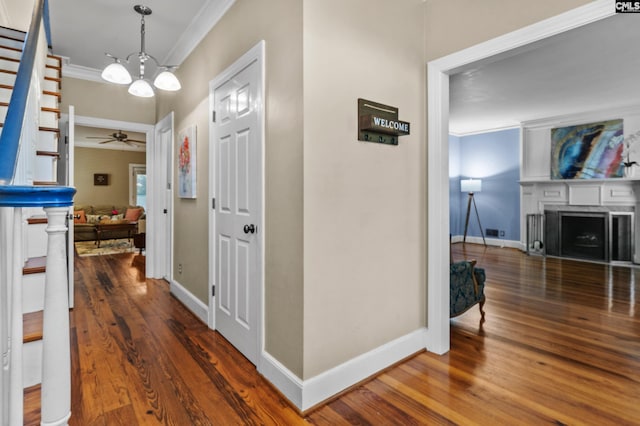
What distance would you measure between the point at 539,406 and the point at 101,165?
10.8 meters

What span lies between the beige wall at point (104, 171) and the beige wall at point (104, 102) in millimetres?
5543

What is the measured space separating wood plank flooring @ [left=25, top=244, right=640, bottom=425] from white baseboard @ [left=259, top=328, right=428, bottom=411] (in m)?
0.05

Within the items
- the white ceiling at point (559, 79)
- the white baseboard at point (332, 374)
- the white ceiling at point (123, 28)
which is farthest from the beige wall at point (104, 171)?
the white baseboard at point (332, 374)

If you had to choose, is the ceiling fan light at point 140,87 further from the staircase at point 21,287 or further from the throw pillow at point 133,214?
the throw pillow at point 133,214

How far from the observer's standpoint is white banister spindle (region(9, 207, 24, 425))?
2.52 feet

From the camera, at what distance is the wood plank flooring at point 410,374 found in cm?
175

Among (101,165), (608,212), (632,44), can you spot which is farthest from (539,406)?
(101,165)

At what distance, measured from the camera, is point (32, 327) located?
1457 millimetres

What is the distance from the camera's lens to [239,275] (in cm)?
248

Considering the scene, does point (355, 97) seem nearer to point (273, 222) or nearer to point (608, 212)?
point (273, 222)

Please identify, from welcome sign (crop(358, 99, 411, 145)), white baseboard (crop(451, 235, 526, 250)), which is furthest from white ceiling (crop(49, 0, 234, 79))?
white baseboard (crop(451, 235, 526, 250))

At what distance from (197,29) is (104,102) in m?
2.13

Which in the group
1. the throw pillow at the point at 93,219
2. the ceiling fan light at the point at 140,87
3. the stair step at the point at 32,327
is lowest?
the stair step at the point at 32,327

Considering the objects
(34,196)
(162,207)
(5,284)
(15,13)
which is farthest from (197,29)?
(5,284)
